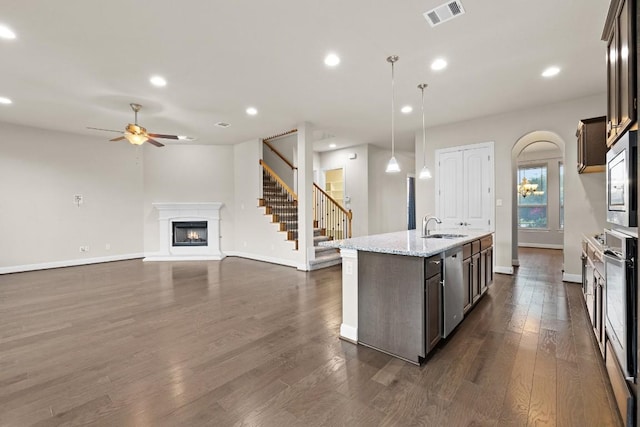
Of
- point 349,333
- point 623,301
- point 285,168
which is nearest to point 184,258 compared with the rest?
point 285,168

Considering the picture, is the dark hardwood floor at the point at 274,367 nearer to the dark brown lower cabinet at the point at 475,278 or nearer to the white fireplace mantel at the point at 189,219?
the dark brown lower cabinet at the point at 475,278

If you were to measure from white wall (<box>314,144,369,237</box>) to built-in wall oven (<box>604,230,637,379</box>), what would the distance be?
624 cm

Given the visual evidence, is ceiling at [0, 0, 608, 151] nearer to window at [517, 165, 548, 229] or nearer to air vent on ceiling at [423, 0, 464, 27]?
air vent on ceiling at [423, 0, 464, 27]

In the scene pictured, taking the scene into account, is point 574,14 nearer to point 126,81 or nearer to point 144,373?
point 144,373

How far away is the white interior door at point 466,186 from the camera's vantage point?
550cm

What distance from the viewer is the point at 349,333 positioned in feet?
9.06

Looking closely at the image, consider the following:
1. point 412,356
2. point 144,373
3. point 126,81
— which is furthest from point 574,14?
point 126,81

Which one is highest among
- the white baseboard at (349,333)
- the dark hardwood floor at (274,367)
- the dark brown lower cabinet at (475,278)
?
the dark brown lower cabinet at (475,278)

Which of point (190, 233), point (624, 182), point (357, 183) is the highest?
point (357, 183)

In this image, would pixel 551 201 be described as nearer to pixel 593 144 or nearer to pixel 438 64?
pixel 593 144

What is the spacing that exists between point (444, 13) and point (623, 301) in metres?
2.52

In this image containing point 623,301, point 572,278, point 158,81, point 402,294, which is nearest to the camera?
point 623,301

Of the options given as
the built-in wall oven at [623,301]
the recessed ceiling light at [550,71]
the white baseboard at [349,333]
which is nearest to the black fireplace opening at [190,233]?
the white baseboard at [349,333]

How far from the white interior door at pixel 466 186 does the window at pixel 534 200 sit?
427 centimetres
